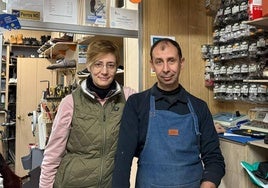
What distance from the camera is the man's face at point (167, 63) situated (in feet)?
3.86

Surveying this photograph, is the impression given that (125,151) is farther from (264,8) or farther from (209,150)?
(264,8)

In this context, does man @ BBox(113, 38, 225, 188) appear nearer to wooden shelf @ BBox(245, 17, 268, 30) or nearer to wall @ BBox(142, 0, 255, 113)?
wooden shelf @ BBox(245, 17, 268, 30)

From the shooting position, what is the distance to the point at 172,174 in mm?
1166

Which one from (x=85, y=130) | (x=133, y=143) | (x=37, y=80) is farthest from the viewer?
(x=37, y=80)

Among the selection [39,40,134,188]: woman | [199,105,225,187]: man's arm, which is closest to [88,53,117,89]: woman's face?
[39,40,134,188]: woman

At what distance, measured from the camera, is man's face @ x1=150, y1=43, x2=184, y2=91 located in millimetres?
1178

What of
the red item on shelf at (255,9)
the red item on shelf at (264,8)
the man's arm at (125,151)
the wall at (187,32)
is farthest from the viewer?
the wall at (187,32)

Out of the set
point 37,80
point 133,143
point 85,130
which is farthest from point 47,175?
point 37,80

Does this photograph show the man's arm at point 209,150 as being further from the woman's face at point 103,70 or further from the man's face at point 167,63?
the woman's face at point 103,70

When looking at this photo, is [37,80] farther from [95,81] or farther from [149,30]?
[95,81]

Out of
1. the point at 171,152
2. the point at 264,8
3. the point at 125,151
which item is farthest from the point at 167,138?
the point at 264,8

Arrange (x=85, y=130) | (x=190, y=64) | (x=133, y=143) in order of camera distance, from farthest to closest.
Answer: (x=190, y=64), (x=85, y=130), (x=133, y=143)

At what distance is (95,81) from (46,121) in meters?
2.06

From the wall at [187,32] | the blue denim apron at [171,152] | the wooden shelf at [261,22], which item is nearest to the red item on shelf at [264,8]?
the wooden shelf at [261,22]
